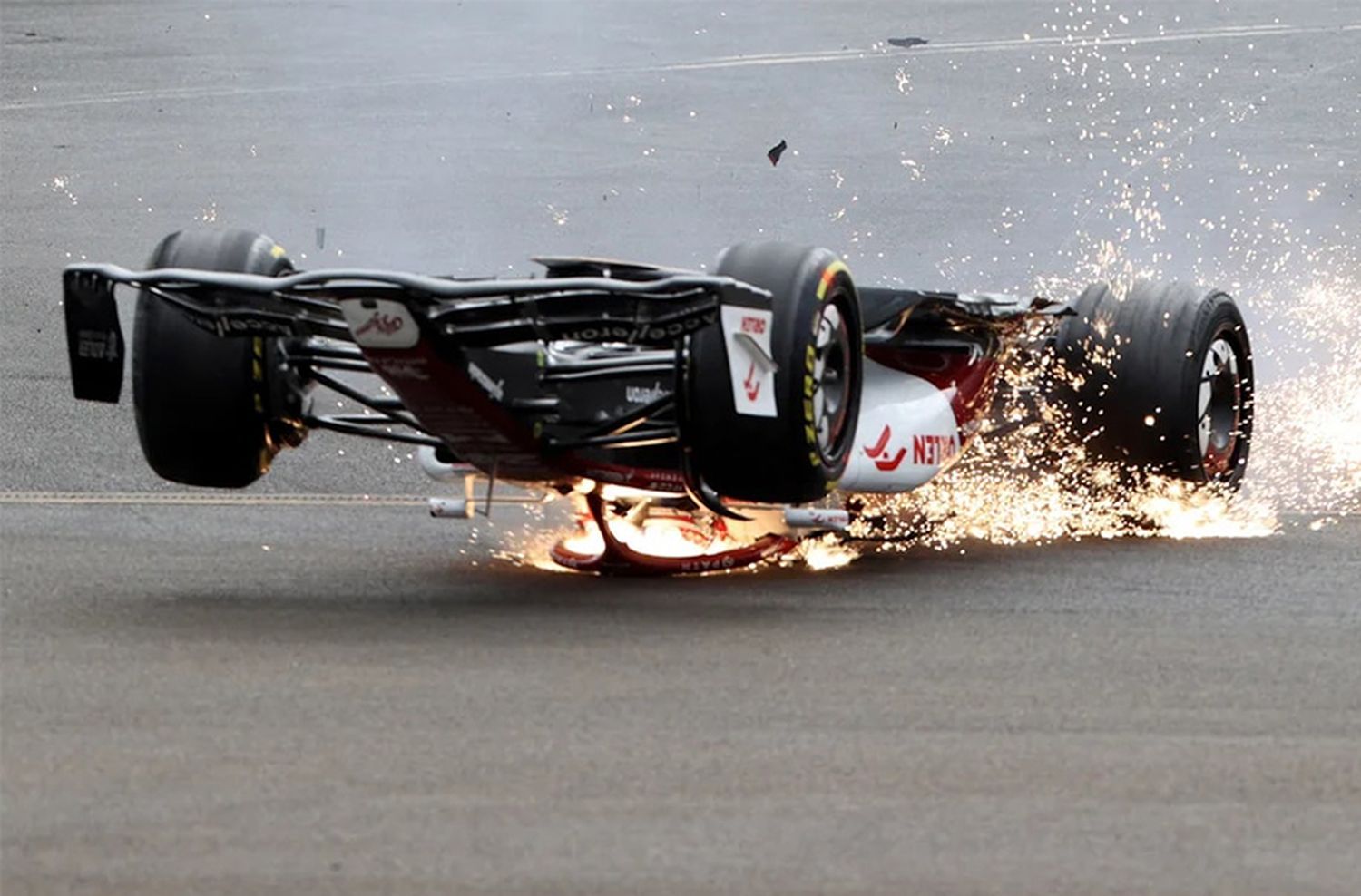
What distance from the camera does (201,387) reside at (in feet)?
22.9

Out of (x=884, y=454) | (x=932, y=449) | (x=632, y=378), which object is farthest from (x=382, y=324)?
(x=932, y=449)

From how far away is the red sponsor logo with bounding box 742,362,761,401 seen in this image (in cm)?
643

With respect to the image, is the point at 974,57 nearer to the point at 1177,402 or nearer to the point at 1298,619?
the point at 1177,402

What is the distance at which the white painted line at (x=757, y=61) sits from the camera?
1717 centimetres

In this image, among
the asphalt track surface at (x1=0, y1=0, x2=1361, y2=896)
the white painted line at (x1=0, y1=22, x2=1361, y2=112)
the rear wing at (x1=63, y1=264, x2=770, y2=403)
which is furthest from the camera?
the white painted line at (x1=0, y1=22, x2=1361, y2=112)

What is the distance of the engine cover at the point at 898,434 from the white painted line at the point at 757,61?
9564 mm

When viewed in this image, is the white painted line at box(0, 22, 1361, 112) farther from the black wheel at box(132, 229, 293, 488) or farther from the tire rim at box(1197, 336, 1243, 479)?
the black wheel at box(132, 229, 293, 488)

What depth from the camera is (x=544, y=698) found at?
5504 mm

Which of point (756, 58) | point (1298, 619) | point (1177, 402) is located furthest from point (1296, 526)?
point (756, 58)

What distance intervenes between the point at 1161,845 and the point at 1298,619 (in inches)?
95.7

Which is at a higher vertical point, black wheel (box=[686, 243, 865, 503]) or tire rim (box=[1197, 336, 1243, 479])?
black wheel (box=[686, 243, 865, 503])

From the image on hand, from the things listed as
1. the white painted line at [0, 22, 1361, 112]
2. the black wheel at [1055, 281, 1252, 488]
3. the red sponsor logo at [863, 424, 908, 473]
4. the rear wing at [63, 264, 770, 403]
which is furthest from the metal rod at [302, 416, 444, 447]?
the white painted line at [0, 22, 1361, 112]

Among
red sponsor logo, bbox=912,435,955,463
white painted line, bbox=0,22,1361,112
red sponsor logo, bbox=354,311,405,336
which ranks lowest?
red sponsor logo, bbox=912,435,955,463

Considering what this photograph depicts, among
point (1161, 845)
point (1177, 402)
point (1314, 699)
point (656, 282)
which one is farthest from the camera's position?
point (1177, 402)
